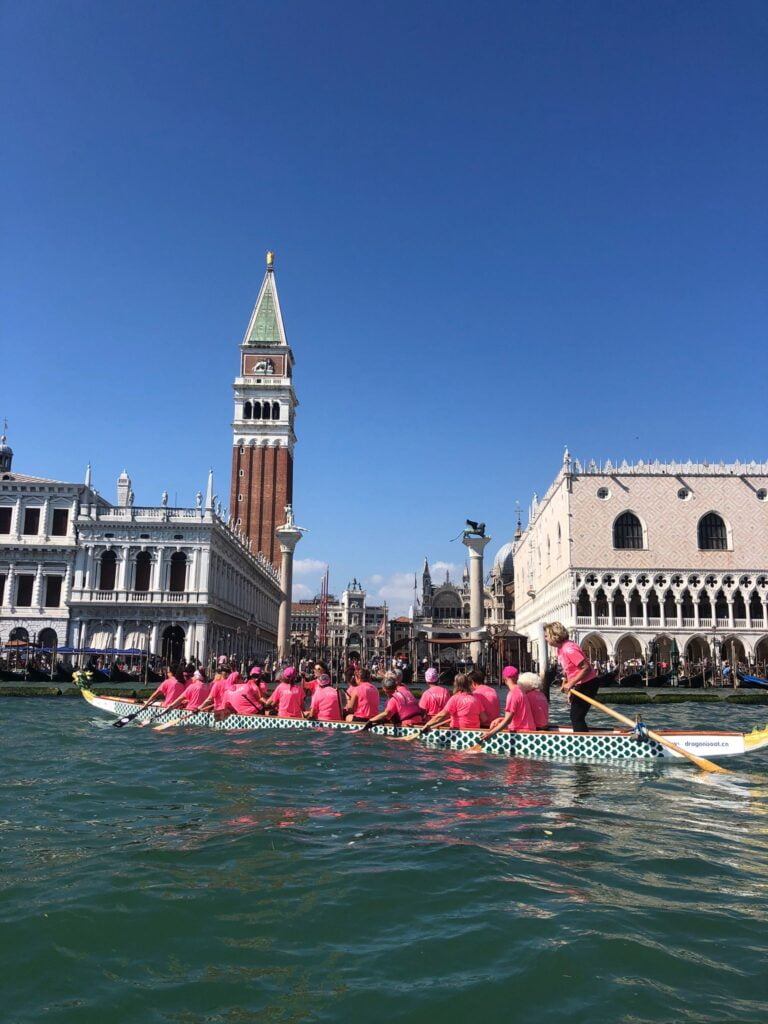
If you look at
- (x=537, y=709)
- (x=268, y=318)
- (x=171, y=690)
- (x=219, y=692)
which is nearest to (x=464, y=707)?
(x=537, y=709)

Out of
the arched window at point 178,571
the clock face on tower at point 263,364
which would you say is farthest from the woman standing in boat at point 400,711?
the clock face on tower at point 263,364

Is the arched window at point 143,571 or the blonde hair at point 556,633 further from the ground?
the arched window at point 143,571

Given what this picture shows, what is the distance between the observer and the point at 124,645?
4225cm

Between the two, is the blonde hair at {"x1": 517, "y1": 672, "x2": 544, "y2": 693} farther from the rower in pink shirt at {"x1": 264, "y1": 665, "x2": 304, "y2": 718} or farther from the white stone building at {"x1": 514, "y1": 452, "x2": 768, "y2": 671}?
the white stone building at {"x1": 514, "y1": 452, "x2": 768, "y2": 671}

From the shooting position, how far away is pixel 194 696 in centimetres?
1669

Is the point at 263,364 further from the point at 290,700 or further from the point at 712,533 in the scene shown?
the point at 290,700

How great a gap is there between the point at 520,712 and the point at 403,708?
3.02 meters

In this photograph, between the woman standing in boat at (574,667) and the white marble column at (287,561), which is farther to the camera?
the white marble column at (287,561)

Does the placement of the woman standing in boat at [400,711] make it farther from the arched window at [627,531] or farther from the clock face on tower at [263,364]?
the clock face on tower at [263,364]

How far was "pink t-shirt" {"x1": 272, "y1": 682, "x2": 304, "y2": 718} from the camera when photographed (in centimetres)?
1462

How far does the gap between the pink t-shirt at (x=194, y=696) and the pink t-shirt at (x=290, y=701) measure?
2632 mm

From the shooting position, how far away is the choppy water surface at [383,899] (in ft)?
12.0

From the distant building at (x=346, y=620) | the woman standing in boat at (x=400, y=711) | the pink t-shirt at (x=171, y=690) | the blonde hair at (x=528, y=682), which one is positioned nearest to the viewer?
the blonde hair at (x=528, y=682)

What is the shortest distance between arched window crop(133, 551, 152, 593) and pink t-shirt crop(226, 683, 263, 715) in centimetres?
2910
